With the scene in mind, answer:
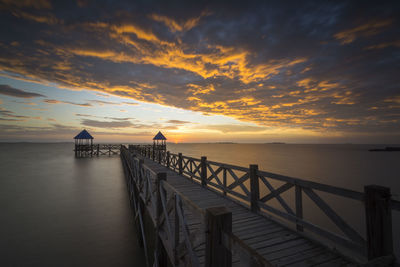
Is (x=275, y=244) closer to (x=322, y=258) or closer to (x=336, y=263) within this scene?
(x=322, y=258)

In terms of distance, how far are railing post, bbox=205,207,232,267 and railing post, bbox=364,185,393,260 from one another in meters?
2.39

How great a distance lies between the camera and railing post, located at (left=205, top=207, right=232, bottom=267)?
76.7 inches

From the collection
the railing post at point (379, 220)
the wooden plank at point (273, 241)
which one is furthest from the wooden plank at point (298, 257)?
the railing post at point (379, 220)

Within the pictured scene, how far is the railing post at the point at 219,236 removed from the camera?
6.39 ft

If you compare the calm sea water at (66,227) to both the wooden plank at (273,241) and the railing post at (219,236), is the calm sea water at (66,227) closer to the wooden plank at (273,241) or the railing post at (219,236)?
the wooden plank at (273,241)

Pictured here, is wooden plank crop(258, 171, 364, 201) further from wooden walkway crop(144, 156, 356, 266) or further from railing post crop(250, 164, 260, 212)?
wooden walkway crop(144, 156, 356, 266)

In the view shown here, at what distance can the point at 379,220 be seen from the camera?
266cm

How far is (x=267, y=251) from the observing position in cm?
352

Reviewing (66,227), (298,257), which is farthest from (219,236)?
(66,227)

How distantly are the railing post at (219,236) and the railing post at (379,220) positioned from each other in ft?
7.84

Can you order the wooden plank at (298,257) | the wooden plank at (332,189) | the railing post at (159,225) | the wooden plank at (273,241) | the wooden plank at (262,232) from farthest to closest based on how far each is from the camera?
the railing post at (159,225) → the wooden plank at (262,232) → the wooden plank at (273,241) → the wooden plank at (298,257) → the wooden plank at (332,189)

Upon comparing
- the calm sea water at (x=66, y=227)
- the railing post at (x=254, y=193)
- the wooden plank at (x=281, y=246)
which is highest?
the railing post at (x=254, y=193)

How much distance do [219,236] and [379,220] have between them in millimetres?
2555

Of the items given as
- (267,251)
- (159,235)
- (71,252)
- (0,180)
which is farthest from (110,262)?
(0,180)
